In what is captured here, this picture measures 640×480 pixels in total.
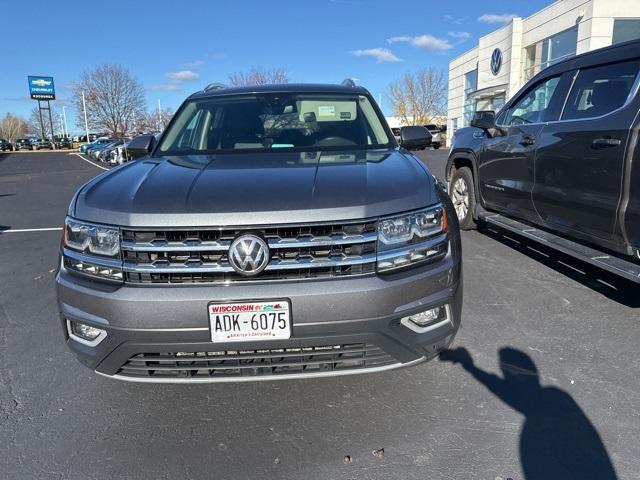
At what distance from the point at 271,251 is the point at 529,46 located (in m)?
29.3

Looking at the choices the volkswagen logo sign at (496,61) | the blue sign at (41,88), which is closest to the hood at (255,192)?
the volkswagen logo sign at (496,61)

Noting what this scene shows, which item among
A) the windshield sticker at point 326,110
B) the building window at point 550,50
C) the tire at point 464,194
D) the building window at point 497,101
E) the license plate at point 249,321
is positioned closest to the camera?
the license plate at point 249,321

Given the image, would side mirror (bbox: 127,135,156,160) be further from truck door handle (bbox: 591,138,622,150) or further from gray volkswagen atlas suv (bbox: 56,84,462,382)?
truck door handle (bbox: 591,138,622,150)

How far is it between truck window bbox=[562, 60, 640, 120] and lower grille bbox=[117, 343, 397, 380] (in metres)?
2.95

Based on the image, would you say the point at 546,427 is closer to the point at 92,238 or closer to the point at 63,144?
the point at 92,238

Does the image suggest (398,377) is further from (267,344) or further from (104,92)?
(104,92)

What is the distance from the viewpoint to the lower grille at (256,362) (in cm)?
226

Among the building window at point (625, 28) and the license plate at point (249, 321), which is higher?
the building window at point (625, 28)

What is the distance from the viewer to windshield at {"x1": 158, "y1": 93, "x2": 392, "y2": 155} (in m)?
3.59

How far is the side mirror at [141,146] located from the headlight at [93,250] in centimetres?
146

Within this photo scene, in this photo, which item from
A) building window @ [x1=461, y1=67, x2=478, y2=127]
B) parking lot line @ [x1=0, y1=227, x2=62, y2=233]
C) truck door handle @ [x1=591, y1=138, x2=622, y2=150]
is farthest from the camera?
building window @ [x1=461, y1=67, x2=478, y2=127]

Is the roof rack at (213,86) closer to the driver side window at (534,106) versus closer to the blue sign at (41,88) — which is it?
the driver side window at (534,106)

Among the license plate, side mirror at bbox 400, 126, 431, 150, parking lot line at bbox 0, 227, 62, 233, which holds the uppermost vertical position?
side mirror at bbox 400, 126, 431, 150

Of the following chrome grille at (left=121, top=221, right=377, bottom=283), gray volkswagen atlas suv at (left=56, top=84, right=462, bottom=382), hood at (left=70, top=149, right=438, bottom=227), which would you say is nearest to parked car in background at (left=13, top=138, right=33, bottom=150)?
hood at (left=70, top=149, right=438, bottom=227)
